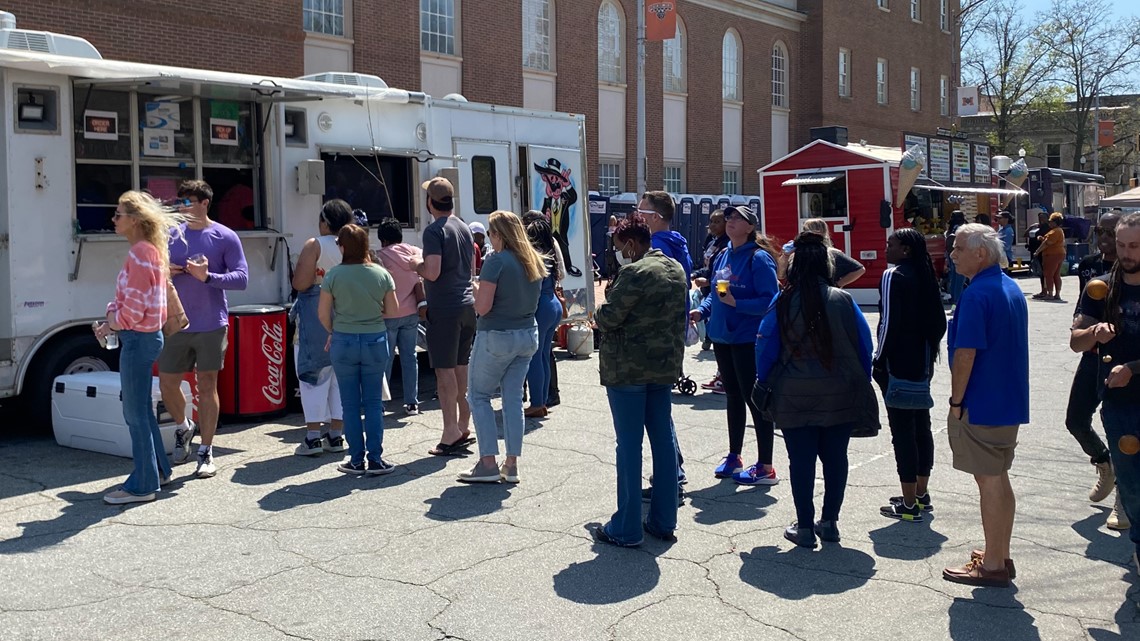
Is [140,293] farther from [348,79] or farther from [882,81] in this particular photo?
[882,81]

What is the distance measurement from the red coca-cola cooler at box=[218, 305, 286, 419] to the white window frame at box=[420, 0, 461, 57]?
1635cm

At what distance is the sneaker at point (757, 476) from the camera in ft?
23.4

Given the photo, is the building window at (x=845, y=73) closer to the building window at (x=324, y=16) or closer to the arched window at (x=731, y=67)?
the arched window at (x=731, y=67)

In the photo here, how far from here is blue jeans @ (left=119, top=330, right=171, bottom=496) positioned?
6504mm

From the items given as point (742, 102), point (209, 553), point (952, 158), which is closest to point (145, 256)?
point (209, 553)

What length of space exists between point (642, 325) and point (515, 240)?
4.74 ft

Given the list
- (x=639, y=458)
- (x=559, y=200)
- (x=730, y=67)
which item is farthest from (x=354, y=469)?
(x=730, y=67)

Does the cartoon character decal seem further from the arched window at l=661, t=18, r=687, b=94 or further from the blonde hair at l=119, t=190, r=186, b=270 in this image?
the arched window at l=661, t=18, r=687, b=94

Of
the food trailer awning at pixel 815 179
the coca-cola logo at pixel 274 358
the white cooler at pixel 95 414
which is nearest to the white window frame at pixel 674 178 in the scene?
the food trailer awning at pixel 815 179

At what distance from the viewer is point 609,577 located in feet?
17.7

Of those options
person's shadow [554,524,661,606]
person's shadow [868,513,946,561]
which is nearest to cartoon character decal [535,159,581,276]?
person's shadow [868,513,946,561]

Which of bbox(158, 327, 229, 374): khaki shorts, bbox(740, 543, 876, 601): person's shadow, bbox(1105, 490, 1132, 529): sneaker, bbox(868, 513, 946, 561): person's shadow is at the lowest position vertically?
bbox(740, 543, 876, 601): person's shadow

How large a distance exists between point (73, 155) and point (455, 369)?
339 centimetres

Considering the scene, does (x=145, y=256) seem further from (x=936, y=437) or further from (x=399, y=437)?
(x=936, y=437)
